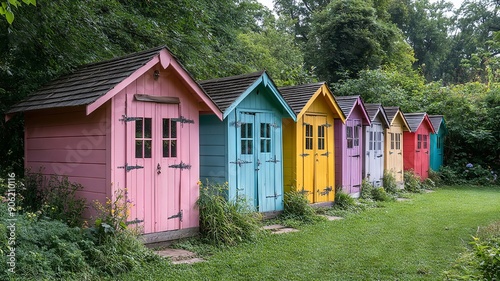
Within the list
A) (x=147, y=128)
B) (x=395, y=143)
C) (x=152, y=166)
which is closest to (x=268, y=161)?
(x=152, y=166)

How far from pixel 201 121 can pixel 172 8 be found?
3.74 meters

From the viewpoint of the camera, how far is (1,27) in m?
7.75

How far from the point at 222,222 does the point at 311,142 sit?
3.95 meters

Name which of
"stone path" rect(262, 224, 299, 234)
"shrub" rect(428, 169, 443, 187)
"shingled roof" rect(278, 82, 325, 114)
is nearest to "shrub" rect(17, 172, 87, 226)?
"stone path" rect(262, 224, 299, 234)

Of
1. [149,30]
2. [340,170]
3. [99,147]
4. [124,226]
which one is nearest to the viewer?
[124,226]

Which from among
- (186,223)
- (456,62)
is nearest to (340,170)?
(186,223)

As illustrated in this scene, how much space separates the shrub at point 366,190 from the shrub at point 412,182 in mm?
3192

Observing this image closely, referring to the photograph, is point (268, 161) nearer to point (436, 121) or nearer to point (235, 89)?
point (235, 89)

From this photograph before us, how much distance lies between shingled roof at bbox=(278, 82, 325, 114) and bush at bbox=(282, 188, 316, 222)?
6.05 feet

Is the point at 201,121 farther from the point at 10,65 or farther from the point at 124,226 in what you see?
the point at 10,65

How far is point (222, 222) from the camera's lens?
23.8ft

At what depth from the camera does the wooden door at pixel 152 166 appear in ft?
21.1

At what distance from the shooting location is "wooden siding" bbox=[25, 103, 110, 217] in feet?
20.7

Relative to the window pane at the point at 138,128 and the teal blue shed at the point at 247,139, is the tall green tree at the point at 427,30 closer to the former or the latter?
the teal blue shed at the point at 247,139
